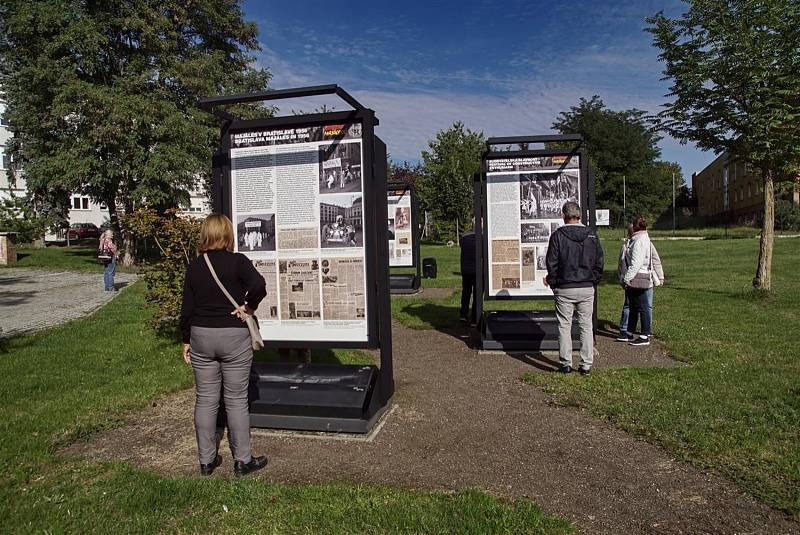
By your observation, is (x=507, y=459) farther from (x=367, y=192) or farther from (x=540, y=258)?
(x=540, y=258)

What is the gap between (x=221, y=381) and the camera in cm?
438

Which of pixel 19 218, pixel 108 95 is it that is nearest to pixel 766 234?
pixel 19 218

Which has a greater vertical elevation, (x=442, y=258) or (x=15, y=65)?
(x=15, y=65)

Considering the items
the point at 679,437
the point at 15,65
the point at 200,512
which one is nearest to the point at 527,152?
the point at 679,437

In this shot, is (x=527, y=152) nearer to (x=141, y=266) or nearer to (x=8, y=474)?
(x=141, y=266)

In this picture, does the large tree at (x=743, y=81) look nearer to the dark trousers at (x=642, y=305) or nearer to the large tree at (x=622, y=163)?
the dark trousers at (x=642, y=305)

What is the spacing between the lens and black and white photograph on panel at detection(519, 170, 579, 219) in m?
8.46

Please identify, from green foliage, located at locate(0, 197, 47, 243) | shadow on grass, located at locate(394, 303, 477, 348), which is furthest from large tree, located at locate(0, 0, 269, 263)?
shadow on grass, located at locate(394, 303, 477, 348)

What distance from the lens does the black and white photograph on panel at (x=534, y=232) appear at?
866cm

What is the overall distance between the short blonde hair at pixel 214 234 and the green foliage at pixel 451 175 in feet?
114

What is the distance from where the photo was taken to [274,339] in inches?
225

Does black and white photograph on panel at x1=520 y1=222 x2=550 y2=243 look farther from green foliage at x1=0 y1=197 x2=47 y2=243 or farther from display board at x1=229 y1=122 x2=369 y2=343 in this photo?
green foliage at x1=0 y1=197 x2=47 y2=243

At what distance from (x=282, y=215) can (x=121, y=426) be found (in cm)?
245

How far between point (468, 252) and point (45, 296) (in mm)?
13395
